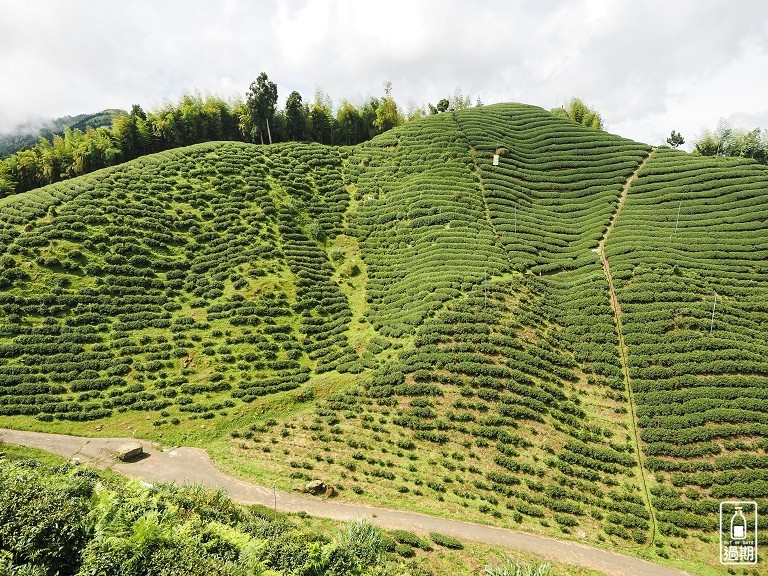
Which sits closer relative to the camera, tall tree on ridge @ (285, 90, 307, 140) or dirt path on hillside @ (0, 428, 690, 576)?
dirt path on hillside @ (0, 428, 690, 576)

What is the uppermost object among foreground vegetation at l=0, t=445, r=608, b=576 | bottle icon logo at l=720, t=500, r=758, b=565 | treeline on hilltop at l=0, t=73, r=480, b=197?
treeline on hilltop at l=0, t=73, r=480, b=197

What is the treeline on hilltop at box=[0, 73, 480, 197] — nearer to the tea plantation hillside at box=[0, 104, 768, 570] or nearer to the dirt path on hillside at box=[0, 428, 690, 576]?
the tea plantation hillside at box=[0, 104, 768, 570]

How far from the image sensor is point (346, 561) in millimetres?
23500

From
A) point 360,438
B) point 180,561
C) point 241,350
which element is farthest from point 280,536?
point 241,350

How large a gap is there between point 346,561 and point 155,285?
5026cm

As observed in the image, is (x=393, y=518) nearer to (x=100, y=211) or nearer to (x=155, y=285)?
(x=155, y=285)

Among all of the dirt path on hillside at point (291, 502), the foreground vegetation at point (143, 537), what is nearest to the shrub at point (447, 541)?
the dirt path on hillside at point (291, 502)

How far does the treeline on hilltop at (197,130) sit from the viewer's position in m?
82.6

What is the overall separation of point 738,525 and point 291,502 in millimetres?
40957

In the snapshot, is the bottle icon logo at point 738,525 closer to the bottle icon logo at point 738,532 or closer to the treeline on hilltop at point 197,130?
the bottle icon logo at point 738,532

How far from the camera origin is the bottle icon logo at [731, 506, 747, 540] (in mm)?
35000

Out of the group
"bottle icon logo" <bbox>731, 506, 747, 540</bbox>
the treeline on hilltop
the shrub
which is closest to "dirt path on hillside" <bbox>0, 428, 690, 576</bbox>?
the shrub

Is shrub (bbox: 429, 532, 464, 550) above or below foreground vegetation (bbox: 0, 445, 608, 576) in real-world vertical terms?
below

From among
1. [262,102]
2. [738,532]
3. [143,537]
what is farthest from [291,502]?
[262,102]
